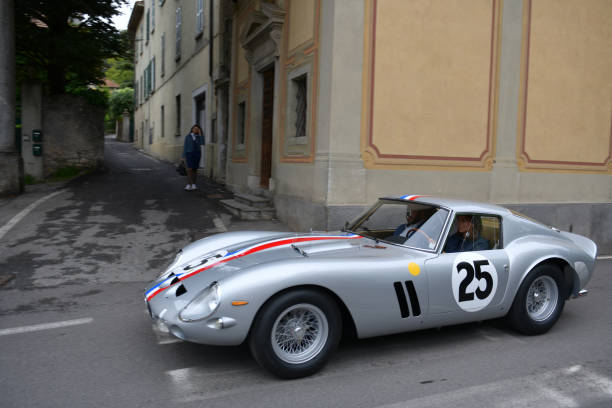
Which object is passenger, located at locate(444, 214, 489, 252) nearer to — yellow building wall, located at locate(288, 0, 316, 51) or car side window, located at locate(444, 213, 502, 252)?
car side window, located at locate(444, 213, 502, 252)

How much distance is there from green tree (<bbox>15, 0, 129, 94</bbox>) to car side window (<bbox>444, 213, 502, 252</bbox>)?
13.0 metres

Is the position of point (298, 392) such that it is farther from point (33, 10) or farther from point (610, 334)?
point (33, 10)

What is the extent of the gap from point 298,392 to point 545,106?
9.11m

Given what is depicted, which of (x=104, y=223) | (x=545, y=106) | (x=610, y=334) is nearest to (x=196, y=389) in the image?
(x=610, y=334)

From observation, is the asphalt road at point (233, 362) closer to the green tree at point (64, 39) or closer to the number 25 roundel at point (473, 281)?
the number 25 roundel at point (473, 281)

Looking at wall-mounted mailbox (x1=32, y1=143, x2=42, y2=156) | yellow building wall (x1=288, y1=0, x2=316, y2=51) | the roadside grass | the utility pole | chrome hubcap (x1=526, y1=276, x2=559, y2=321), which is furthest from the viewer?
wall-mounted mailbox (x1=32, y1=143, x2=42, y2=156)

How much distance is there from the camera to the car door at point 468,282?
3938 mm

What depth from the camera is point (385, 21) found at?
8328 millimetres

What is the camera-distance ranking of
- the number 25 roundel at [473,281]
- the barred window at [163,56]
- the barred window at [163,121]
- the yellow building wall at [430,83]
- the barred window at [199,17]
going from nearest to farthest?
the number 25 roundel at [473,281], the yellow building wall at [430,83], the barred window at [199,17], the barred window at [163,56], the barred window at [163,121]

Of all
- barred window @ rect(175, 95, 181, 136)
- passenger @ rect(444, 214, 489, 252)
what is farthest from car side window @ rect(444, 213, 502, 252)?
barred window @ rect(175, 95, 181, 136)

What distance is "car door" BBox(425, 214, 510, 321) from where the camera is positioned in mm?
3938

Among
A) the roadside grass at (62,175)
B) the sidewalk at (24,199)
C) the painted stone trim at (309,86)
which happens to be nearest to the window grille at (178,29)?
the roadside grass at (62,175)

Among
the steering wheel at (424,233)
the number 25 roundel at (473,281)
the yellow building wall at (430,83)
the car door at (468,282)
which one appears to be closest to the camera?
the car door at (468,282)

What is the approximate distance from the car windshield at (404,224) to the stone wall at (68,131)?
12.2 metres
